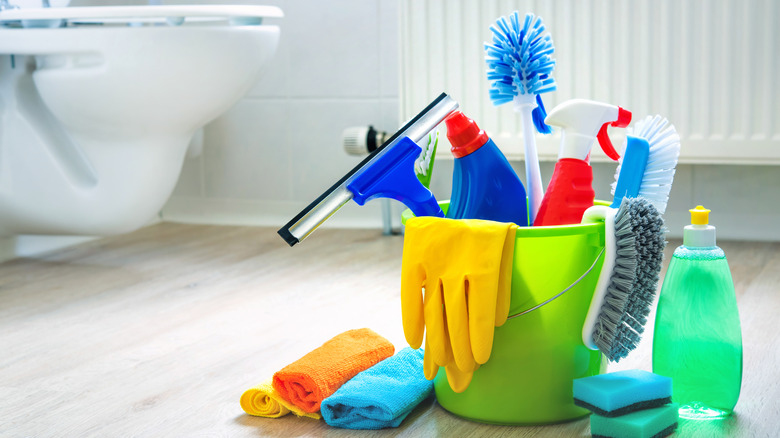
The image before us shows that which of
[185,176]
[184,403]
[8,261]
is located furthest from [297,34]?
[184,403]

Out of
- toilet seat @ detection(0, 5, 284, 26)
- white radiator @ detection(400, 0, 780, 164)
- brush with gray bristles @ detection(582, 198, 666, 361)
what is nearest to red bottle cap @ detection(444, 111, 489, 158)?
brush with gray bristles @ detection(582, 198, 666, 361)

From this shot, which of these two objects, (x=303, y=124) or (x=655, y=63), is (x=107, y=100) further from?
(x=655, y=63)

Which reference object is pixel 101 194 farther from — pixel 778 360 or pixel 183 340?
pixel 778 360

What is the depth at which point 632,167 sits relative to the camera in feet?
2.59

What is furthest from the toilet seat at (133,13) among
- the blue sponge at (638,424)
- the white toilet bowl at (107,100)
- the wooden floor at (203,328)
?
the blue sponge at (638,424)

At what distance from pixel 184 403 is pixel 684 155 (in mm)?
1064

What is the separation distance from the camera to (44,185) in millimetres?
1536

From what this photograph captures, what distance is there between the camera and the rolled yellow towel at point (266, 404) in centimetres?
82

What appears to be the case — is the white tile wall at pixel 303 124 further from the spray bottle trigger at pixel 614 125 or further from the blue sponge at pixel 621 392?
the blue sponge at pixel 621 392

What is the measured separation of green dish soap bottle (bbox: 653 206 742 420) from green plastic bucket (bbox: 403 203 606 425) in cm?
7

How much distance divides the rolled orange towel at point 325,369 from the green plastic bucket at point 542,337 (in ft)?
0.44

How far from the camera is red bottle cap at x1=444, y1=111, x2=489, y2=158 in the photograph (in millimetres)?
761

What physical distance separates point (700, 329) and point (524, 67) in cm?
29

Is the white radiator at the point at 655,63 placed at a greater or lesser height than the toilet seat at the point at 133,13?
lesser
